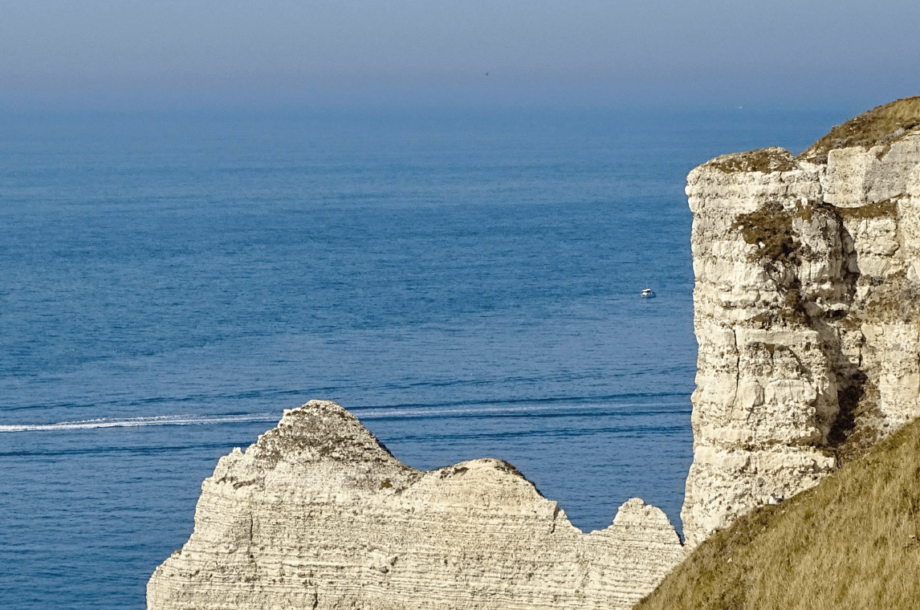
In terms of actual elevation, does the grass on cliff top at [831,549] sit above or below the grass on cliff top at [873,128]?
below

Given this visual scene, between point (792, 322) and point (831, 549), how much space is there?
4.78 metres

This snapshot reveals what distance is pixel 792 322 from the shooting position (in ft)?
93.1

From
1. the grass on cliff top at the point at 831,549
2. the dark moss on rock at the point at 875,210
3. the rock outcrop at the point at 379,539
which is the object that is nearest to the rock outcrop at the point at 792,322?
the dark moss on rock at the point at 875,210

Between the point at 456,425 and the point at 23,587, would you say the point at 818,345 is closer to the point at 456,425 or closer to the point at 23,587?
the point at 23,587

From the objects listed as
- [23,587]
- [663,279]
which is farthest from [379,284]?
[23,587]

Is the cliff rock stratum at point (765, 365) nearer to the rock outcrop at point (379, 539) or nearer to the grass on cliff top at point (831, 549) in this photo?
the rock outcrop at point (379, 539)

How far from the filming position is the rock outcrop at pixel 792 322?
2833 centimetres

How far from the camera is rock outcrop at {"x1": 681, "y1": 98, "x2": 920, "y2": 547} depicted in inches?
1115

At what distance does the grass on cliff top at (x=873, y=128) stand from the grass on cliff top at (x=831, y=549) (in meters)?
6.34

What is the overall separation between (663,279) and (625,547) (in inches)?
4304

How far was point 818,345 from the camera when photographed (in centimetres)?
2841

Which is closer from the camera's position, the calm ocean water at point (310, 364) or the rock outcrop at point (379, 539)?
the rock outcrop at point (379, 539)

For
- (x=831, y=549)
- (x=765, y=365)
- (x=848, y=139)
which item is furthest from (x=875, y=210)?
(x=831, y=549)

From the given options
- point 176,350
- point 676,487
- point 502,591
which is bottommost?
point 502,591
